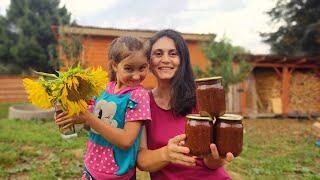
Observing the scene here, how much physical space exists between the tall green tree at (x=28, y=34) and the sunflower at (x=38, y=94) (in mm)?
25162

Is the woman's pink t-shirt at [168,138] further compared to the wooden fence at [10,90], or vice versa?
the wooden fence at [10,90]

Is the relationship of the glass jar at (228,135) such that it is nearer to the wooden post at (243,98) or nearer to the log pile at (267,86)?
the wooden post at (243,98)

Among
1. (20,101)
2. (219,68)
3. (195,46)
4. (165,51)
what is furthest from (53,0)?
(165,51)

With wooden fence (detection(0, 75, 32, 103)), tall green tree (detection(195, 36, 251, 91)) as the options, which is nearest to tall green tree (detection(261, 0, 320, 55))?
tall green tree (detection(195, 36, 251, 91))

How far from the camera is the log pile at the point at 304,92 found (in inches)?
702

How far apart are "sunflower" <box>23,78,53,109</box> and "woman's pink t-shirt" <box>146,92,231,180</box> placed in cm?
57

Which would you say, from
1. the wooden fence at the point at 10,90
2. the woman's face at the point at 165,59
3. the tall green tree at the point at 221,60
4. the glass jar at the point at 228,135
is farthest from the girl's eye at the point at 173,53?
the wooden fence at the point at 10,90

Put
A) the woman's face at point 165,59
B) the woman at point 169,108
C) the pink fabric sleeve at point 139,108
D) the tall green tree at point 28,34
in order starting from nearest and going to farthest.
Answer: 1. the pink fabric sleeve at point 139,108
2. the woman at point 169,108
3. the woman's face at point 165,59
4. the tall green tree at point 28,34

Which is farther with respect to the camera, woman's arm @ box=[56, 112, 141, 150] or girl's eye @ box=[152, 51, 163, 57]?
girl's eye @ box=[152, 51, 163, 57]

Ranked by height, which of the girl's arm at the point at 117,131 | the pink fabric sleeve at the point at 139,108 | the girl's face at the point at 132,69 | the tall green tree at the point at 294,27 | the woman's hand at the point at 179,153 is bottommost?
the woman's hand at the point at 179,153

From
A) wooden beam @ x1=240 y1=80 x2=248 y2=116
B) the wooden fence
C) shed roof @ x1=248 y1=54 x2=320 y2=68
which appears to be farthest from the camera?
the wooden fence

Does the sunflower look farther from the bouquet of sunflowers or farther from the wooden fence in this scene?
the wooden fence

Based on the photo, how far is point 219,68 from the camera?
571 inches

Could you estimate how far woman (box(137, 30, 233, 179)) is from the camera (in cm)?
215
